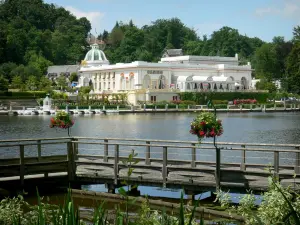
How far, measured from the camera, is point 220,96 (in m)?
100

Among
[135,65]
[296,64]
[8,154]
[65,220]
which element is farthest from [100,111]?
[65,220]

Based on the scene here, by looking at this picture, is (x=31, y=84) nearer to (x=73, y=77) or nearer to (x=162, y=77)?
(x=162, y=77)

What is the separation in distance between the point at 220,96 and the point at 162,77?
10.9m

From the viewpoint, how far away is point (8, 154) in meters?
26.5

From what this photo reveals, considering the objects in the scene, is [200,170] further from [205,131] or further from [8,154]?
[8,154]

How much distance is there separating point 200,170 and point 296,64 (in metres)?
A: 78.1

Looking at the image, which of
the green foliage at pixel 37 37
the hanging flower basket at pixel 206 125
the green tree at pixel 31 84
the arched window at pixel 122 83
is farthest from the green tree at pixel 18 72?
the hanging flower basket at pixel 206 125

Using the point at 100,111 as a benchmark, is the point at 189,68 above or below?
above

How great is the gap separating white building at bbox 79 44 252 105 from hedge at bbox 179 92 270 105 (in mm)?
2125

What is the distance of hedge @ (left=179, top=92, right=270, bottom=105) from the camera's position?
97188mm

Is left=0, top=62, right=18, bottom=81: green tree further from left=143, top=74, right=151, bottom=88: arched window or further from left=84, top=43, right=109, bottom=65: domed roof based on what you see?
left=143, top=74, right=151, bottom=88: arched window

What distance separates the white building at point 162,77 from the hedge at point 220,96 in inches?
83.7

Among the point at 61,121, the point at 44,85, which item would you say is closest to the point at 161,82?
the point at 44,85

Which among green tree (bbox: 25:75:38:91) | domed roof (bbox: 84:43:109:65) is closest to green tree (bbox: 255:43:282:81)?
domed roof (bbox: 84:43:109:65)
